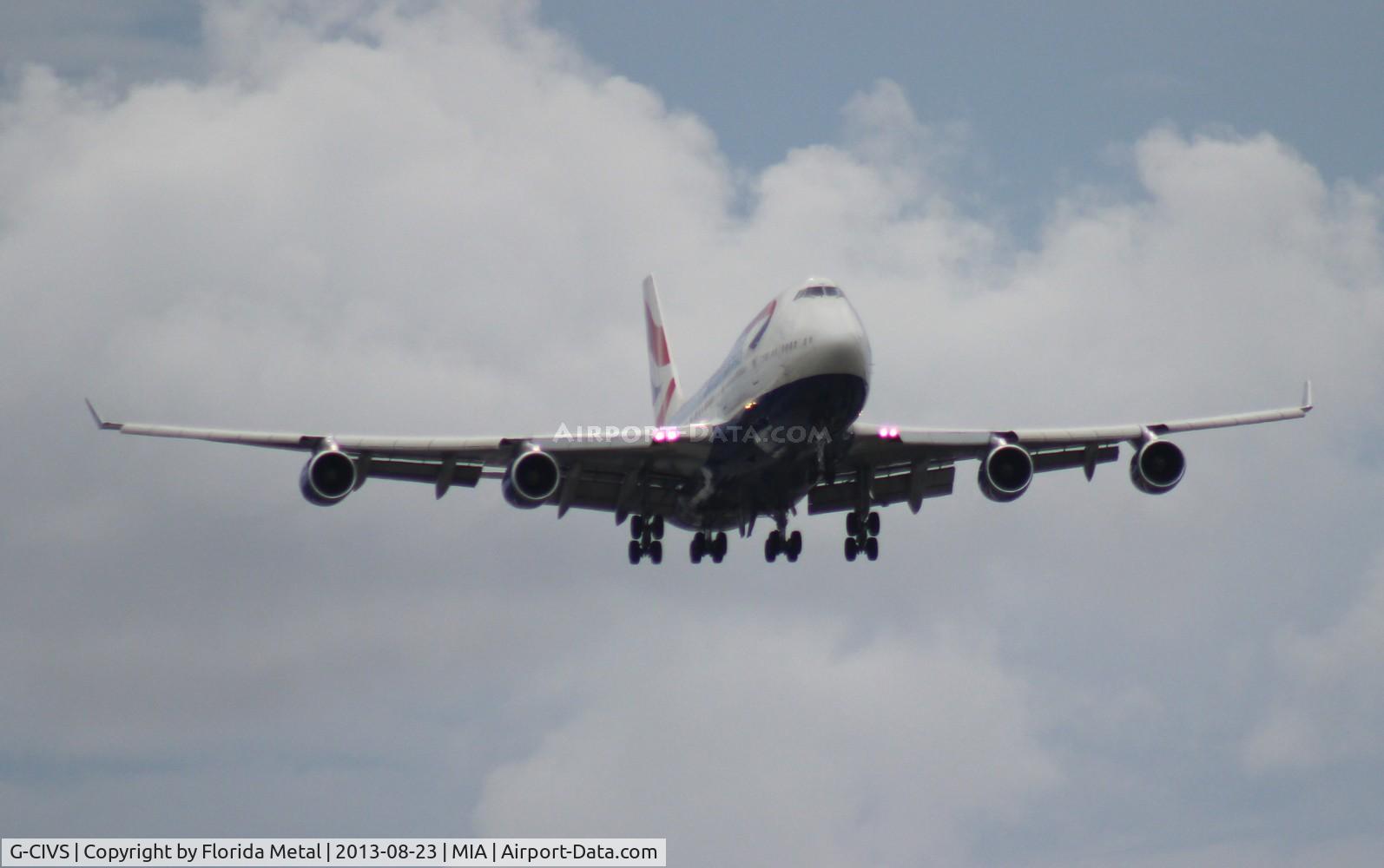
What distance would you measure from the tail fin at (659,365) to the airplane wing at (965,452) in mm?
13223

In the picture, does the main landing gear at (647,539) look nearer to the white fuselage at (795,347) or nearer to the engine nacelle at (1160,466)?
the white fuselage at (795,347)

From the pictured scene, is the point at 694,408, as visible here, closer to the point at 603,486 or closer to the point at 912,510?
the point at 603,486

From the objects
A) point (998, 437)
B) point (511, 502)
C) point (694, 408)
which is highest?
point (694, 408)

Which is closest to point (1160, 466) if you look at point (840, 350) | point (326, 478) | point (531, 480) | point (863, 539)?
point (863, 539)

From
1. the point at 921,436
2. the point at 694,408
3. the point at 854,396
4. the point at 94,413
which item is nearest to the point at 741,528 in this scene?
the point at 694,408

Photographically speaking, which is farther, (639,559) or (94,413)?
(639,559)

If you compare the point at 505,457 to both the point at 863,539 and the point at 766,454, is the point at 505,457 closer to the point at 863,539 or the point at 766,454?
the point at 766,454

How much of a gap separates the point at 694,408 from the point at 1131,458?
1131 centimetres

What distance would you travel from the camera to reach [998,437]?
122 ft

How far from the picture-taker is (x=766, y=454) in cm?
3475

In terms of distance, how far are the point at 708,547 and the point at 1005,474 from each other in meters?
9.39

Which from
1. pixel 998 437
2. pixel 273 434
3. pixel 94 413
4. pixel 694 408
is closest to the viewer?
pixel 94 413

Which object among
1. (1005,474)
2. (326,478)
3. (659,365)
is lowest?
(326,478)

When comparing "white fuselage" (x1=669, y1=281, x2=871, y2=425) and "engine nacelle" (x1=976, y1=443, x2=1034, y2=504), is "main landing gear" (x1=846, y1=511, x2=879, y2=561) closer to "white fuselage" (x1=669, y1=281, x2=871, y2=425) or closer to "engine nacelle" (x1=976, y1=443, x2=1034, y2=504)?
"engine nacelle" (x1=976, y1=443, x2=1034, y2=504)
